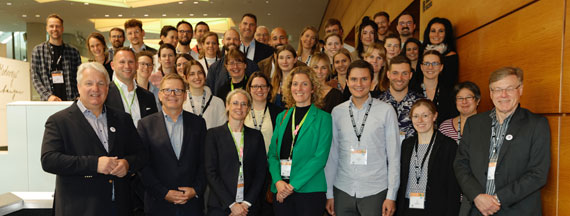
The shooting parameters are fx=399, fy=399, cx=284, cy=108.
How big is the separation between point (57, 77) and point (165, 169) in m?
2.40

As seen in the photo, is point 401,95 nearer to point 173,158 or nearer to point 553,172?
point 553,172

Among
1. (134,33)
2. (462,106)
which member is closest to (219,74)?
(134,33)

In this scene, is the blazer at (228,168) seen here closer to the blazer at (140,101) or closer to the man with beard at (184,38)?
the blazer at (140,101)

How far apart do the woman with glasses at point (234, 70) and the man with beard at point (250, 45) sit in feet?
3.20

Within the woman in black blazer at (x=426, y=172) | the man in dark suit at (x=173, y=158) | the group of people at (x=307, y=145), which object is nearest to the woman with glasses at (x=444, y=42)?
the group of people at (x=307, y=145)

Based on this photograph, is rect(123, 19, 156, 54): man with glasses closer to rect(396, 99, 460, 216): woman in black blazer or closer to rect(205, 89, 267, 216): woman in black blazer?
rect(205, 89, 267, 216): woman in black blazer

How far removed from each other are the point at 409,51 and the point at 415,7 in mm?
2131

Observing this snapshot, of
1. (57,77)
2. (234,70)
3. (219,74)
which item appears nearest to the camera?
(234,70)

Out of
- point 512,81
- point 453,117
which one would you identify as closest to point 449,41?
point 453,117

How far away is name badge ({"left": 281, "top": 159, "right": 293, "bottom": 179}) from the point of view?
2551 millimetres

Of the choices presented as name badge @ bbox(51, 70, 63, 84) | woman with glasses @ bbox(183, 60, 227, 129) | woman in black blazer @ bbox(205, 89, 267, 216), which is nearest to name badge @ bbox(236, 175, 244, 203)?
woman in black blazer @ bbox(205, 89, 267, 216)

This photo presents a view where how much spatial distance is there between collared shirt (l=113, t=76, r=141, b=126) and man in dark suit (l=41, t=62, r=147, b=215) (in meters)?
0.78

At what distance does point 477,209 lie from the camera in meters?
2.17

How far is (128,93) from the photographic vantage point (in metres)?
3.14
